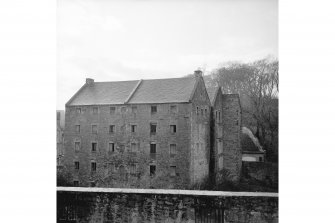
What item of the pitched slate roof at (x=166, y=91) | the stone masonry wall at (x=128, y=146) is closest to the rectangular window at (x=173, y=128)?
the stone masonry wall at (x=128, y=146)

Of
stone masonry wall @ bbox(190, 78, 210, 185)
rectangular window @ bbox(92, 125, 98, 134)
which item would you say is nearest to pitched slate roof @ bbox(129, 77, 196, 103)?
stone masonry wall @ bbox(190, 78, 210, 185)

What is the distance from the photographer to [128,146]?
50.9 ft

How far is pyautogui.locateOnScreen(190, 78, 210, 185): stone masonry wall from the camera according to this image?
50.1 feet

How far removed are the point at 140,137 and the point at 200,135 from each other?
327cm

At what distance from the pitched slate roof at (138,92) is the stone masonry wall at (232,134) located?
2.84 metres

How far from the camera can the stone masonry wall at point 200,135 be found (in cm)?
1527

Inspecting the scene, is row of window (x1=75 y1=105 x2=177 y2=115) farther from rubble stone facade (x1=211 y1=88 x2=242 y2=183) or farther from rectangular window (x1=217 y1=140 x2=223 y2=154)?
rectangular window (x1=217 y1=140 x2=223 y2=154)

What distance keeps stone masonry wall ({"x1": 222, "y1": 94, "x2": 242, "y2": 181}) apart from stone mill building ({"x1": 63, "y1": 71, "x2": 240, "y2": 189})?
155cm

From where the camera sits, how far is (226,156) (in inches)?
693

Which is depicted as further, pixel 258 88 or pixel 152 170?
pixel 152 170

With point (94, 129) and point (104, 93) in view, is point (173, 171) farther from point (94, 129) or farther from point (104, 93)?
point (104, 93)

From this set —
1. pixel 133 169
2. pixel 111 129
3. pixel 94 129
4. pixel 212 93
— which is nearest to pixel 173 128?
pixel 133 169

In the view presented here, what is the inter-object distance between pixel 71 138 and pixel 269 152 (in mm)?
10207
